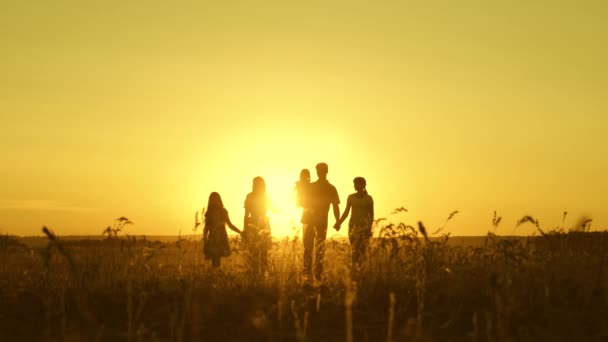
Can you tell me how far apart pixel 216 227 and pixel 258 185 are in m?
1.20

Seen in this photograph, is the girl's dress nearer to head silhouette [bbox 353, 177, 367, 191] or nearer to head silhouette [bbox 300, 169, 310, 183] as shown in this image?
head silhouette [bbox 300, 169, 310, 183]

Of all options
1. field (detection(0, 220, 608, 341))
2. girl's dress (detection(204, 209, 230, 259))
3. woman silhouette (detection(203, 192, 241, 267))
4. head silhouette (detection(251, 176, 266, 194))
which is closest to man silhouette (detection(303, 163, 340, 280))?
head silhouette (detection(251, 176, 266, 194))

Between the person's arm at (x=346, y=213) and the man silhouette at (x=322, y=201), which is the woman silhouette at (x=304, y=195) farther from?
the person's arm at (x=346, y=213)

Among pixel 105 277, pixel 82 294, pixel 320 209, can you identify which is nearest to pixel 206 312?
pixel 82 294

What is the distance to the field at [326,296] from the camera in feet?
16.8

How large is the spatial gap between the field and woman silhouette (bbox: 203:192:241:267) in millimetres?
4072

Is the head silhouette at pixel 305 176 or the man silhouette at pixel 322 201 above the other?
the head silhouette at pixel 305 176

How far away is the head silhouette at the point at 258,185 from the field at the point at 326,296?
4.08 metres

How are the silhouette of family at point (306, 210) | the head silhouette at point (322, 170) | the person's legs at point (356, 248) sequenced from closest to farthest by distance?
1. the person's legs at point (356, 248)
2. the silhouette of family at point (306, 210)
3. the head silhouette at point (322, 170)

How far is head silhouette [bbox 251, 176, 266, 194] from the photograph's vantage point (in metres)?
12.4

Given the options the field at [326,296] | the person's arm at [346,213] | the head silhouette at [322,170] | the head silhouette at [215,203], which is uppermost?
the head silhouette at [322,170]

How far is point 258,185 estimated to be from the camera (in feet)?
40.8

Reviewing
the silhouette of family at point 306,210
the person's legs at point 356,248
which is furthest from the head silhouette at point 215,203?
the person's legs at point 356,248

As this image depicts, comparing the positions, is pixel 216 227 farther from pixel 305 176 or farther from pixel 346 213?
pixel 346 213
